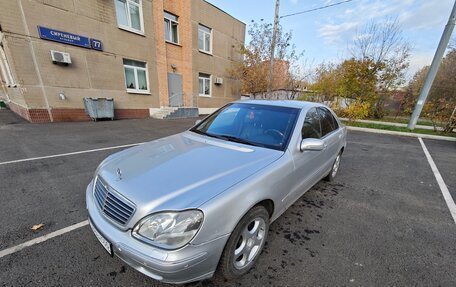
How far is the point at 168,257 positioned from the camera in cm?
137

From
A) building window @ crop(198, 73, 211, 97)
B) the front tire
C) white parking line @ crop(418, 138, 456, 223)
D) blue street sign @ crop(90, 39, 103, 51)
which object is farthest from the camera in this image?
building window @ crop(198, 73, 211, 97)

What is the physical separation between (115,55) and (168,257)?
38.7 feet

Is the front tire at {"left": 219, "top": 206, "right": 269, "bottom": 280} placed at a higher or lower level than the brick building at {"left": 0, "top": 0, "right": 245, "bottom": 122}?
lower

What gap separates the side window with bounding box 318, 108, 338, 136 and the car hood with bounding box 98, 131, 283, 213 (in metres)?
1.58

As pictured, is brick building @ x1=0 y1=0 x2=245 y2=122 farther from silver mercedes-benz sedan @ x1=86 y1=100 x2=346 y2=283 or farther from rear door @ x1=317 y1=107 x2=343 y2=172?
rear door @ x1=317 y1=107 x2=343 y2=172

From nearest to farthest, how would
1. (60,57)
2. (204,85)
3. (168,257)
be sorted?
1. (168,257)
2. (60,57)
3. (204,85)

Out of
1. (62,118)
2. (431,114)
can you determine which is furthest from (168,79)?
(431,114)

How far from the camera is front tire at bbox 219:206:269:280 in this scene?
1.66m

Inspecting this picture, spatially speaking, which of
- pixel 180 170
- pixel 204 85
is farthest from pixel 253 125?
pixel 204 85

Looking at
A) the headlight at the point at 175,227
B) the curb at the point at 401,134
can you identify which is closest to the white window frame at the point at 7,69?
the headlight at the point at 175,227

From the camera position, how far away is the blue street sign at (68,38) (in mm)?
8156

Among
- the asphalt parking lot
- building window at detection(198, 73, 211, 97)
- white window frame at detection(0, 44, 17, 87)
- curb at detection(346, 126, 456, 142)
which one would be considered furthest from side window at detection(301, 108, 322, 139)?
building window at detection(198, 73, 211, 97)

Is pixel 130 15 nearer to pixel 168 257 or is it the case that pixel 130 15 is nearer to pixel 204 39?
pixel 204 39

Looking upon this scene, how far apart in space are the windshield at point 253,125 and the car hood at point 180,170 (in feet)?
0.64
